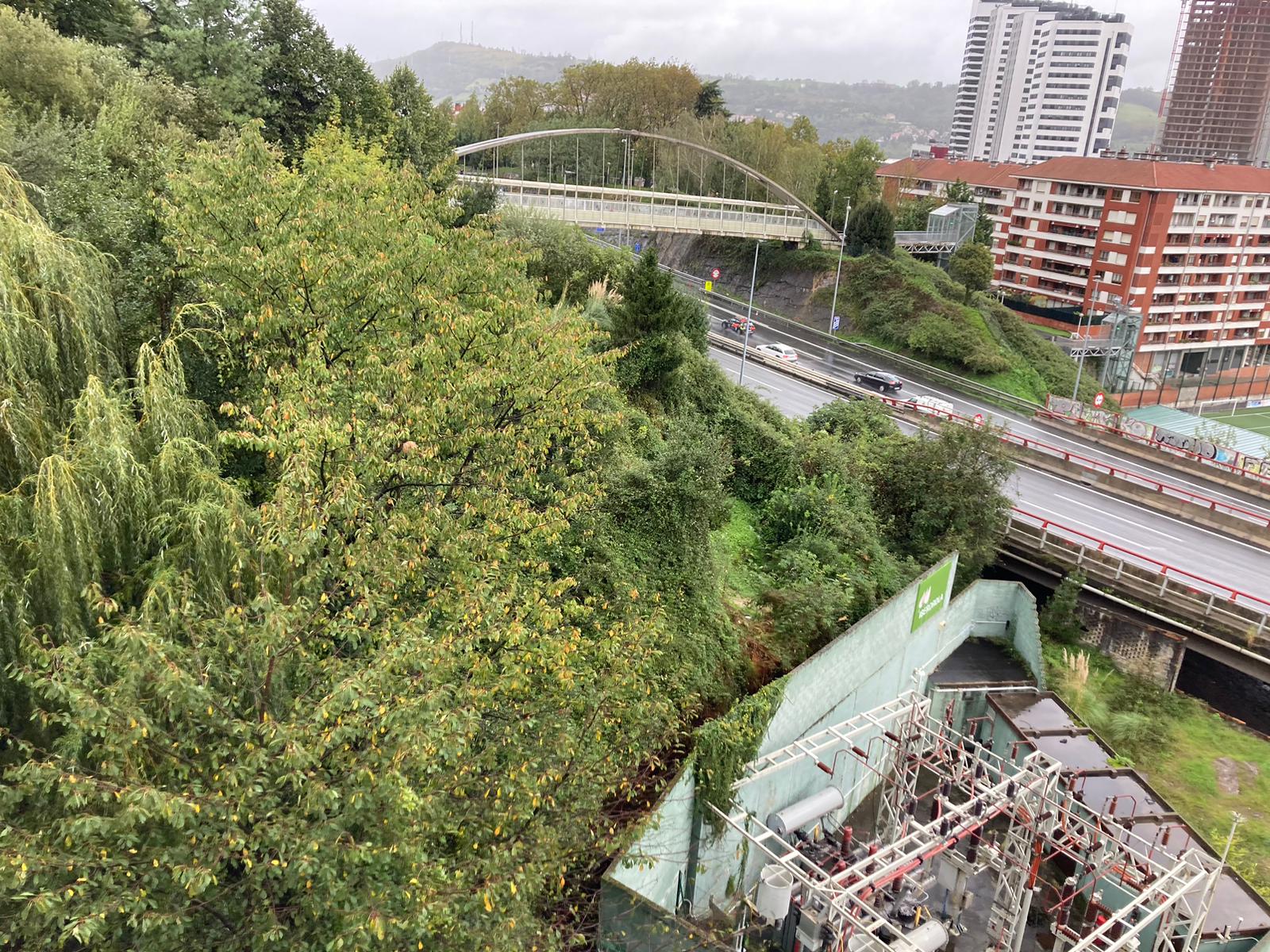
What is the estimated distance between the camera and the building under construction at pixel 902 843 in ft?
36.9

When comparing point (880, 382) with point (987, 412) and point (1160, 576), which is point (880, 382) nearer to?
point (987, 412)

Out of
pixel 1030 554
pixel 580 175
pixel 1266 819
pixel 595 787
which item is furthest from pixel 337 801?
pixel 580 175

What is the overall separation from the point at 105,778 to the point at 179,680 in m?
1.13

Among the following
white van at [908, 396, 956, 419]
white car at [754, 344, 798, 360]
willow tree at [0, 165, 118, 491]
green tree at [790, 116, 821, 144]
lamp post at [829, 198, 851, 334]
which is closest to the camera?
willow tree at [0, 165, 118, 491]

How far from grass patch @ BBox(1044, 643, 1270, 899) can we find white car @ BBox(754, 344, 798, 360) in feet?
78.2

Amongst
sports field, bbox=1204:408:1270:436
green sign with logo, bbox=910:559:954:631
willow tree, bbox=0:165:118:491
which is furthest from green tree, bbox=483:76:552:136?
willow tree, bbox=0:165:118:491

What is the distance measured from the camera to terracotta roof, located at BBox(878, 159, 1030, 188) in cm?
8294

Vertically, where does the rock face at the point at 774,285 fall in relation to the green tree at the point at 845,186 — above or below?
below

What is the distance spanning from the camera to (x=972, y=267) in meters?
61.6

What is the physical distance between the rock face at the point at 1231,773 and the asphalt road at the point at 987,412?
35.5ft

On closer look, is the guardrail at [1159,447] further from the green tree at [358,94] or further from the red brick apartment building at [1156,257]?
the red brick apartment building at [1156,257]

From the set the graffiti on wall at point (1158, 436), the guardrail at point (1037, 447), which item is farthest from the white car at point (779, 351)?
the graffiti on wall at point (1158, 436)

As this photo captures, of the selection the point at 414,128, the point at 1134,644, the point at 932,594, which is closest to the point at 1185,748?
the point at 1134,644

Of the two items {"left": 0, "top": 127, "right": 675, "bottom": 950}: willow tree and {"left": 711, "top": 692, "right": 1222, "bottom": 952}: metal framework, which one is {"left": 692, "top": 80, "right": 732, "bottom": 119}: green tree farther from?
{"left": 711, "top": 692, "right": 1222, "bottom": 952}: metal framework
